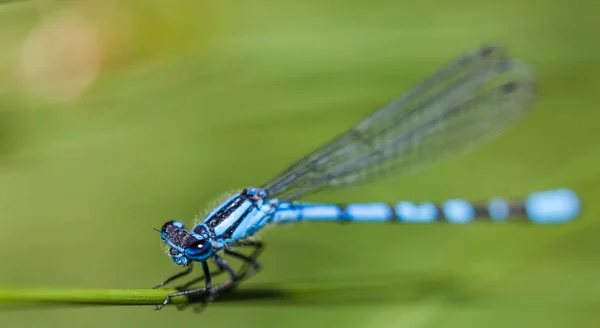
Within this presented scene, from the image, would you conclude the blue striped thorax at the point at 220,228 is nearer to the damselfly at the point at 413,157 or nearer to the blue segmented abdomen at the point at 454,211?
the damselfly at the point at 413,157

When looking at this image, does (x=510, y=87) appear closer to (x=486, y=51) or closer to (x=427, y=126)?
(x=486, y=51)

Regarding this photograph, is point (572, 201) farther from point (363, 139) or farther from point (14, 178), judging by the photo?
point (14, 178)

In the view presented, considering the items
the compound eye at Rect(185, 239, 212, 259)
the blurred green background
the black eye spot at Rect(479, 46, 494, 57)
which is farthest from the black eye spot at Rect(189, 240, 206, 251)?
the black eye spot at Rect(479, 46, 494, 57)

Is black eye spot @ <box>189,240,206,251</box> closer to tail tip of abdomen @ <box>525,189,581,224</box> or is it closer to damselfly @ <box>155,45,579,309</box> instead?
damselfly @ <box>155,45,579,309</box>

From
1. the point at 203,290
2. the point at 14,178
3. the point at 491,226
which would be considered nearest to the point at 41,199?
the point at 14,178

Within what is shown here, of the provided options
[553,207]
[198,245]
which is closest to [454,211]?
[553,207]

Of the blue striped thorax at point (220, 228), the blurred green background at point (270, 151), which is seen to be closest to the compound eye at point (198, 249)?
A: the blue striped thorax at point (220, 228)
